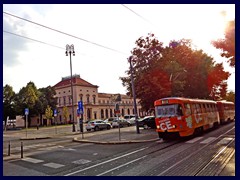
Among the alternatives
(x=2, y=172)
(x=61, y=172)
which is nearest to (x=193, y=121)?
(x=61, y=172)

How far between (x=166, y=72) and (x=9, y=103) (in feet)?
172

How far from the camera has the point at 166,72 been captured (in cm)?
2756

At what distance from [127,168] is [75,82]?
74248 mm

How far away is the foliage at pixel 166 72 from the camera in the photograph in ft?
84.9

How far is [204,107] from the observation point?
71.2 ft

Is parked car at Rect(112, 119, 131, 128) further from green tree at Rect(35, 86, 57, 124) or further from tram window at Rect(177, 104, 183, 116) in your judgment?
green tree at Rect(35, 86, 57, 124)

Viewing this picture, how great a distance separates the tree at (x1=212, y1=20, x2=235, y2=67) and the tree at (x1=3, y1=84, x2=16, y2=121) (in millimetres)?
59590

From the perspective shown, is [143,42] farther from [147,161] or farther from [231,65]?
[147,161]

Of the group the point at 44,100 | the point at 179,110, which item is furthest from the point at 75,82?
the point at 179,110

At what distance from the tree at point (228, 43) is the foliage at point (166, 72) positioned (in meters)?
6.45

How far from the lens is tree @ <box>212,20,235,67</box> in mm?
15616

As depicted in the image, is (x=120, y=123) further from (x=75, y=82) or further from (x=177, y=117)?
(x=75, y=82)

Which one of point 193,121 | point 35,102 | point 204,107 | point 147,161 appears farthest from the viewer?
point 35,102

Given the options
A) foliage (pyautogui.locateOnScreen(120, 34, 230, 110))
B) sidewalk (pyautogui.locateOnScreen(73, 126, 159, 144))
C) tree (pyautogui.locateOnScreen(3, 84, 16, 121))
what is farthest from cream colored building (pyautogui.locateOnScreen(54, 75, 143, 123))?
sidewalk (pyautogui.locateOnScreen(73, 126, 159, 144))
